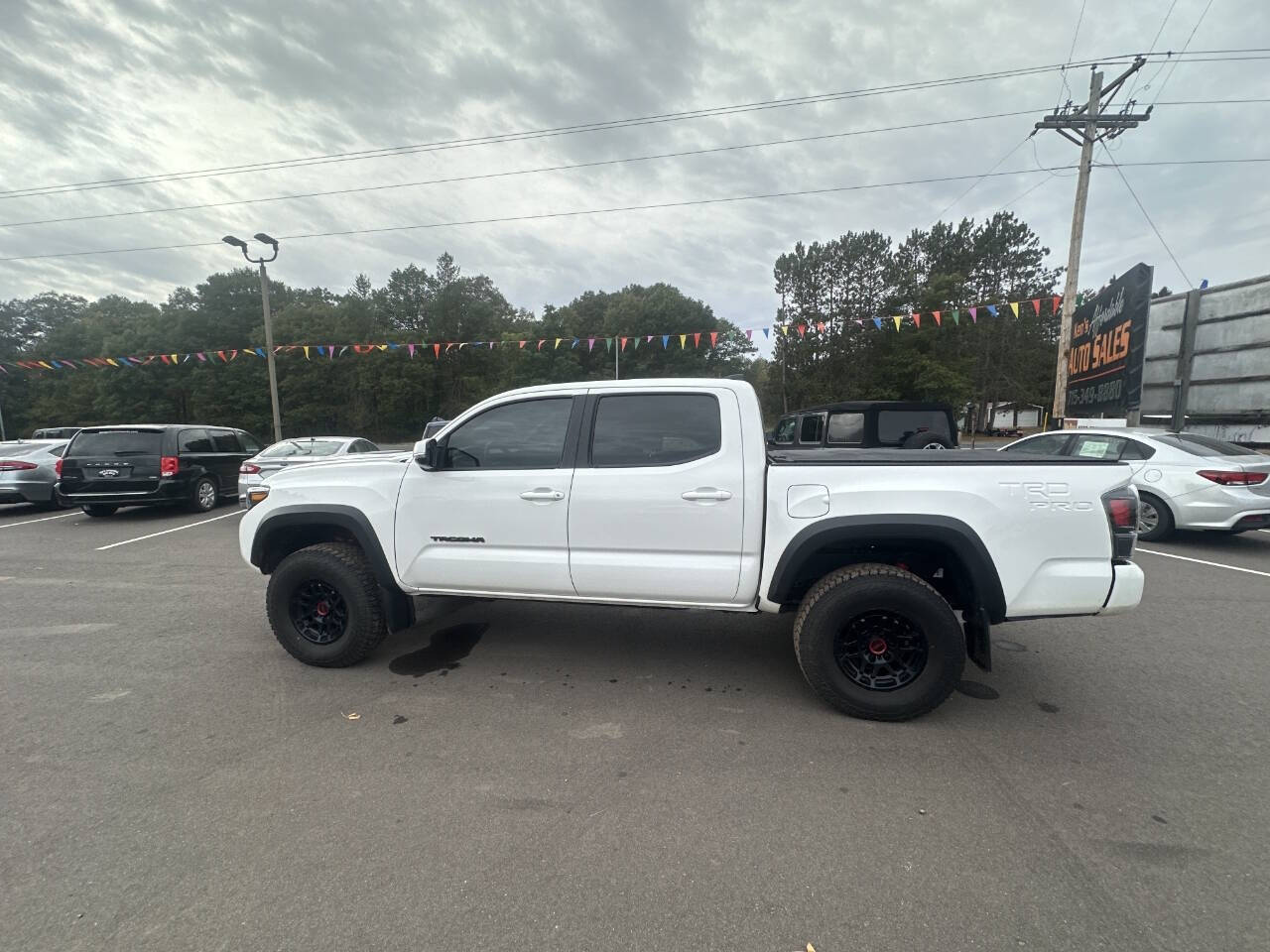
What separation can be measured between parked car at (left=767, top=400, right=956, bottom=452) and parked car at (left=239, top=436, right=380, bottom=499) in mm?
7824

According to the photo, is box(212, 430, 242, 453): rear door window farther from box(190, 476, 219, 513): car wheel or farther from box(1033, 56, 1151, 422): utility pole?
box(1033, 56, 1151, 422): utility pole

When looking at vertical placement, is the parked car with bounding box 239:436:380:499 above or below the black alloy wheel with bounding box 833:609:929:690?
above

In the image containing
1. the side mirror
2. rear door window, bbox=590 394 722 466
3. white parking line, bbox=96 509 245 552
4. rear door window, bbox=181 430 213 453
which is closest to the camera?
rear door window, bbox=590 394 722 466

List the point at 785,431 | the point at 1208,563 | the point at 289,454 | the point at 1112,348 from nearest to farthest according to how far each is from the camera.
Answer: the point at 1208,563, the point at 785,431, the point at 289,454, the point at 1112,348

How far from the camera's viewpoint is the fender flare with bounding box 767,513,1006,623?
9.39 feet

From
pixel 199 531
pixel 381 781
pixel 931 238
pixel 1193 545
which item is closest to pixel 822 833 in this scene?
pixel 381 781

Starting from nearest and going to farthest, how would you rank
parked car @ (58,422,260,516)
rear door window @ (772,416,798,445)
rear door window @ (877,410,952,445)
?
rear door window @ (877,410,952,445) → parked car @ (58,422,260,516) → rear door window @ (772,416,798,445)

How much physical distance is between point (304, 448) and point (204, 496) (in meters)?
2.10

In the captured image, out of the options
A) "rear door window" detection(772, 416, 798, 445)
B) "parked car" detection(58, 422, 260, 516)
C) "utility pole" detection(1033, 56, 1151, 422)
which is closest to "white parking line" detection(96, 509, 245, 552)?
"parked car" detection(58, 422, 260, 516)

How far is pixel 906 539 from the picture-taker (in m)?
3.04

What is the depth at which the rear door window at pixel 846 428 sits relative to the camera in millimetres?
8195

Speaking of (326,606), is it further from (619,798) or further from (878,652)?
(878,652)

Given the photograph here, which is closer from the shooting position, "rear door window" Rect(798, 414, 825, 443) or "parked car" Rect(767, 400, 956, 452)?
"parked car" Rect(767, 400, 956, 452)

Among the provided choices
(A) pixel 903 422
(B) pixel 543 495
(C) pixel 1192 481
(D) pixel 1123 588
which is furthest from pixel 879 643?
(C) pixel 1192 481
